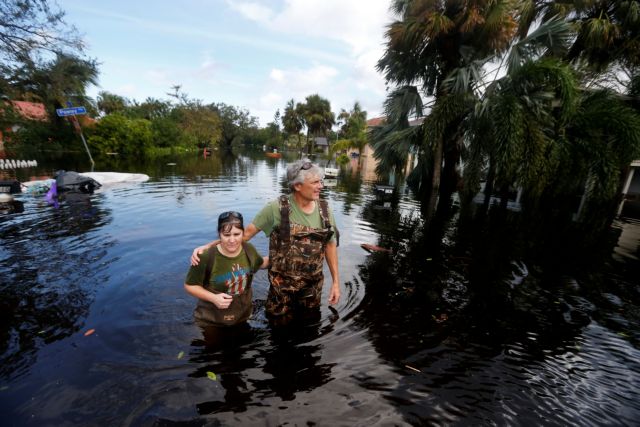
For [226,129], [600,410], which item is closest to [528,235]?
[600,410]

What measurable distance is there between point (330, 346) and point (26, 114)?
142 ft

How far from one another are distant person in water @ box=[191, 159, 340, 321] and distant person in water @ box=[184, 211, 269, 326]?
109 mm

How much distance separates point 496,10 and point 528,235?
29.5 feet

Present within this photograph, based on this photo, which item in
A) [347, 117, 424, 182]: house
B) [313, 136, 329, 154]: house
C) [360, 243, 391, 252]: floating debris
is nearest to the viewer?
[360, 243, 391, 252]: floating debris

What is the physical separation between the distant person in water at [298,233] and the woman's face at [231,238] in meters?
0.18

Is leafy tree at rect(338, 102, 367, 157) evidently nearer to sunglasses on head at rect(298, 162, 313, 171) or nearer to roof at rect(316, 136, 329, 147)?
roof at rect(316, 136, 329, 147)

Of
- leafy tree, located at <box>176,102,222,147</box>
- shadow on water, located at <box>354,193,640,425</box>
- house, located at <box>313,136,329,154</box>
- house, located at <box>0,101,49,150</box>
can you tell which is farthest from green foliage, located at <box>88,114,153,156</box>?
house, located at <box>313,136,329,154</box>

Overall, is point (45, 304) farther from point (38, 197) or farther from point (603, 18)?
point (603, 18)

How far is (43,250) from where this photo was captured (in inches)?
211

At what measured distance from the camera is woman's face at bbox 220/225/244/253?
8.16 feet

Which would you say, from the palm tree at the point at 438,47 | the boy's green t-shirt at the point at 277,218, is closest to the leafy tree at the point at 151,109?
the palm tree at the point at 438,47

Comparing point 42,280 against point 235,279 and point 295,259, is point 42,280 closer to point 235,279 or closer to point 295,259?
point 235,279

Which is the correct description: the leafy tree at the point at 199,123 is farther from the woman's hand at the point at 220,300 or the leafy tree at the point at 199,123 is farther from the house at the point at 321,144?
the woman's hand at the point at 220,300

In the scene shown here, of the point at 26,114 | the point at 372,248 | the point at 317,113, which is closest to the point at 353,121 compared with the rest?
the point at 317,113
